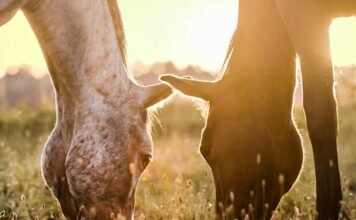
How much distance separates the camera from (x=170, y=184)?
28.4 feet

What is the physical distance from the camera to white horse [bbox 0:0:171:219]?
16.2ft

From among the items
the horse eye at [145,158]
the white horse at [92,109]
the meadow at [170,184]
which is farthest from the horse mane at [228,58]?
the horse eye at [145,158]

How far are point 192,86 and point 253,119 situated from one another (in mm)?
489

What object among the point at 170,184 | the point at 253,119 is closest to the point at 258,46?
the point at 253,119

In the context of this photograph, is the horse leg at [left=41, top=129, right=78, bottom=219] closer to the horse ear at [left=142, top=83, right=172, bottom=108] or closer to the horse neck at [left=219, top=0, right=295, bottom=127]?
the horse ear at [left=142, top=83, right=172, bottom=108]

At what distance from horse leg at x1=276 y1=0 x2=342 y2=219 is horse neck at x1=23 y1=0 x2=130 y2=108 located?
119 centimetres

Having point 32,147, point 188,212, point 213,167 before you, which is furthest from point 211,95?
point 32,147

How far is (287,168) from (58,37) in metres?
1.79

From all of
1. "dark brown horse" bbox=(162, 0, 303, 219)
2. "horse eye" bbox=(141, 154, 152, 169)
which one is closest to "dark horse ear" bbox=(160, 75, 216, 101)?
"dark brown horse" bbox=(162, 0, 303, 219)

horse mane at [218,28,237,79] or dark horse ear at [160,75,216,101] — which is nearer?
dark horse ear at [160,75,216,101]

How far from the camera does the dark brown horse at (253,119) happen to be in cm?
528

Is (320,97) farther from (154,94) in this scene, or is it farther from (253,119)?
(154,94)

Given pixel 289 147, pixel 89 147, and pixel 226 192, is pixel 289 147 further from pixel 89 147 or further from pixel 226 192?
pixel 89 147

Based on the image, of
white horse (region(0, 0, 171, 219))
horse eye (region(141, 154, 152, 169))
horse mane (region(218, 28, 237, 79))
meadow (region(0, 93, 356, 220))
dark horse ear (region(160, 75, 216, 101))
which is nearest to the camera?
white horse (region(0, 0, 171, 219))
